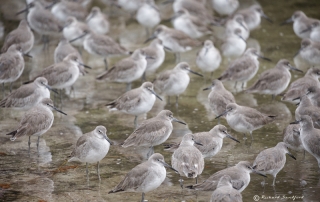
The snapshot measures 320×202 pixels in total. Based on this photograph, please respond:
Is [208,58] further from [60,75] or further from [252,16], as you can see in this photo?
[252,16]

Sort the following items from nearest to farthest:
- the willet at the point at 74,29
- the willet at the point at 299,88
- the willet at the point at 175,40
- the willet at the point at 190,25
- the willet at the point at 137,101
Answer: the willet at the point at 137,101 → the willet at the point at 299,88 → the willet at the point at 175,40 → the willet at the point at 74,29 → the willet at the point at 190,25

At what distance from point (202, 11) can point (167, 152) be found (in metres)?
8.01

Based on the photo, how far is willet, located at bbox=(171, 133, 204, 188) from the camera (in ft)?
24.2

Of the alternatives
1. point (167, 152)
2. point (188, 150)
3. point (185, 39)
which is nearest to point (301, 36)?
point (185, 39)

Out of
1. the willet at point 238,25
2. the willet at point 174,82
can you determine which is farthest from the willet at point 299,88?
the willet at point 238,25

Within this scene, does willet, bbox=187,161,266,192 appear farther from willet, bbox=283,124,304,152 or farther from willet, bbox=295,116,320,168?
willet, bbox=283,124,304,152

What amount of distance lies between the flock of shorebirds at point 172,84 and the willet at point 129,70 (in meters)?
0.02

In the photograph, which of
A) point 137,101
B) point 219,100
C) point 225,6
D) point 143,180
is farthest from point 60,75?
point 225,6

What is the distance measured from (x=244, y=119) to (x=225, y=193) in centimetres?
299

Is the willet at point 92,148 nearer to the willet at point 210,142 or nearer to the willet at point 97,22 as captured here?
the willet at point 210,142

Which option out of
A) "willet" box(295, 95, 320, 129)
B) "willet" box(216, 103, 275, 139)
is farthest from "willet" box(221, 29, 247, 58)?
"willet" box(216, 103, 275, 139)

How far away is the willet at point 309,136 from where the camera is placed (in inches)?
317

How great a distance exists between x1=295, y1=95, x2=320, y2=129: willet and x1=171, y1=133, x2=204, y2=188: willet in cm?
236

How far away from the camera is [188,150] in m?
7.70
